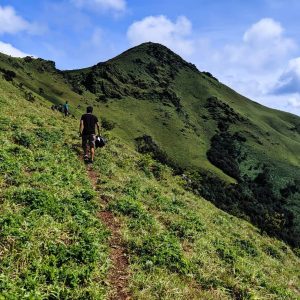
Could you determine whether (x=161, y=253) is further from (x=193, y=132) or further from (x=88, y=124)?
(x=193, y=132)

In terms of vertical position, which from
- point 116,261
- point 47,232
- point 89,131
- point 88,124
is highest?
point 88,124

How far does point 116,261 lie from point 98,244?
0.75 m

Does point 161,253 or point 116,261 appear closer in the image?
point 116,261

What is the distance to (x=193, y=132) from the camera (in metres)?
161

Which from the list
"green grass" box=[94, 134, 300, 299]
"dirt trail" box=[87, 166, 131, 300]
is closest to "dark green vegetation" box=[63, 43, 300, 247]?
"green grass" box=[94, 134, 300, 299]

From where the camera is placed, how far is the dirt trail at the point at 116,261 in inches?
428

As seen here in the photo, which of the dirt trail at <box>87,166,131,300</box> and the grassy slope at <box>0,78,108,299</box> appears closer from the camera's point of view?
the grassy slope at <box>0,78,108,299</box>

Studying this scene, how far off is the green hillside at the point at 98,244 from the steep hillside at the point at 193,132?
85924mm

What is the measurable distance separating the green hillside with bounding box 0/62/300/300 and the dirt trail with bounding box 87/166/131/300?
97 millimetres

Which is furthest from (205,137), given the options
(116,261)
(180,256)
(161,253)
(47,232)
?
(47,232)

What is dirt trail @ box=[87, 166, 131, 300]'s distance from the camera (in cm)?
1086

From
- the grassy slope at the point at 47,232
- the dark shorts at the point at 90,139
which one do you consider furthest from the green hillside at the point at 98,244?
the dark shorts at the point at 90,139

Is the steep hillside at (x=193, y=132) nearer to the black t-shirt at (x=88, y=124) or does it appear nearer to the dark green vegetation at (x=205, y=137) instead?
the dark green vegetation at (x=205, y=137)

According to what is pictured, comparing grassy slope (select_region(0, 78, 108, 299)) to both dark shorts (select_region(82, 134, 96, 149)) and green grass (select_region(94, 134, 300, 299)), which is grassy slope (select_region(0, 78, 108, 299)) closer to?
green grass (select_region(94, 134, 300, 299))
